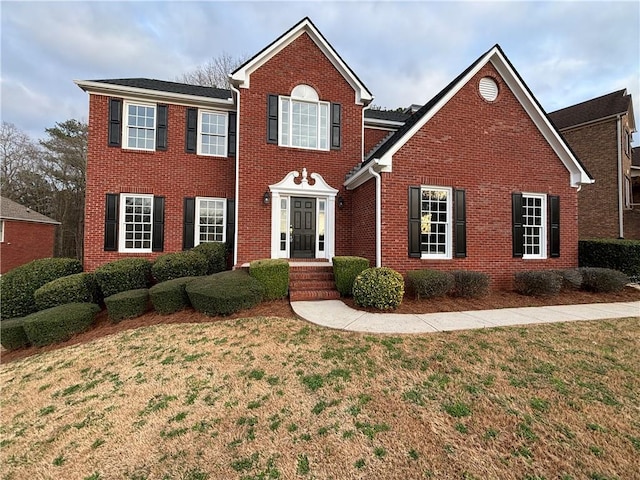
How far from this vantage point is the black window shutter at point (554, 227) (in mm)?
9352

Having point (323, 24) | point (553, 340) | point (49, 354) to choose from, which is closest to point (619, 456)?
point (553, 340)

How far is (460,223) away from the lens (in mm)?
8695

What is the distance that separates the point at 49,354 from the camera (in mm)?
6102

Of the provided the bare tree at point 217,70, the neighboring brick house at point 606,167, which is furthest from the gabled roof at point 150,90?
the neighboring brick house at point 606,167

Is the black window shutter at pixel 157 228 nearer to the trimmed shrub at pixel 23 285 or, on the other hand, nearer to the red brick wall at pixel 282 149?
the trimmed shrub at pixel 23 285

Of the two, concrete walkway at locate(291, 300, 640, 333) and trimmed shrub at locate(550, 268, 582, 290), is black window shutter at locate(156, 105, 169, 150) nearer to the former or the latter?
concrete walkway at locate(291, 300, 640, 333)

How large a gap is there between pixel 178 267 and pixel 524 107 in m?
11.4

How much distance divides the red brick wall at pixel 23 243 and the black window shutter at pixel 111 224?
15504 mm

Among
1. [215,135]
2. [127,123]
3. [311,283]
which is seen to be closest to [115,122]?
[127,123]

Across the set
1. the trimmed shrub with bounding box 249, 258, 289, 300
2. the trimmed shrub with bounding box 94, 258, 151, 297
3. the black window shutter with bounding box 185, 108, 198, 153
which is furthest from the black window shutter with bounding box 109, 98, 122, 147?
the trimmed shrub with bounding box 249, 258, 289, 300

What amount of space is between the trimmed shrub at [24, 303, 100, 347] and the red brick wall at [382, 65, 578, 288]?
7585mm

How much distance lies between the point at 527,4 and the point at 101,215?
1470cm

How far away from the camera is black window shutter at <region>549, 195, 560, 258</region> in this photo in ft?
30.7

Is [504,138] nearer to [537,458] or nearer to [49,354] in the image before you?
[537,458]
